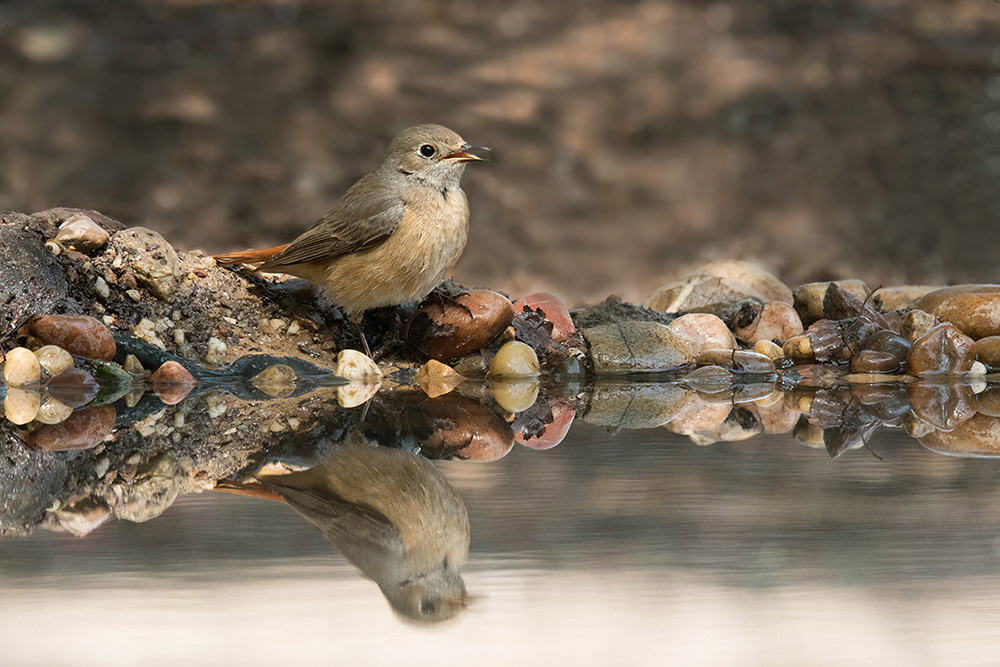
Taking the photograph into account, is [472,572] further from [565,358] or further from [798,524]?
[565,358]

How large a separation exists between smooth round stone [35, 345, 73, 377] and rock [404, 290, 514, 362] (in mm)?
1188

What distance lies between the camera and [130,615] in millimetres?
1243

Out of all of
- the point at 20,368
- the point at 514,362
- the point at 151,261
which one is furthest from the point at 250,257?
the point at 514,362

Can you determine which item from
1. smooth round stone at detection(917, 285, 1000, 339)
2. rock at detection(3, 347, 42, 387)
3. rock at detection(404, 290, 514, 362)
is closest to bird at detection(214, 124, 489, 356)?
rock at detection(404, 290, 514, 362)

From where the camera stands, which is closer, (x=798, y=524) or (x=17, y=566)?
(x=17, y=566)

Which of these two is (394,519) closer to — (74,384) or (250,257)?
(74,384)

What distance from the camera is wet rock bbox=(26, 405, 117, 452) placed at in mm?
2418

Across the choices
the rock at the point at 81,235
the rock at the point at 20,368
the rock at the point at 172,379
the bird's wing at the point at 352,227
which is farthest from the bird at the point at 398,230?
the rock at the point at 20,368

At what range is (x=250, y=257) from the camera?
13.2 feet

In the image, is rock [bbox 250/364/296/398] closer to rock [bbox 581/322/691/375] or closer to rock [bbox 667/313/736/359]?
rock [bbox 581/322/691/375]

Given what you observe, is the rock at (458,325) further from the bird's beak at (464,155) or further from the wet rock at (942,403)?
the wet rock at (942,403)

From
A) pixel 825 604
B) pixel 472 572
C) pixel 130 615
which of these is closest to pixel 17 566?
pixel 130 615

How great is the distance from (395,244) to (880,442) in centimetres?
176

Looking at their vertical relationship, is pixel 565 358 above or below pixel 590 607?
above
